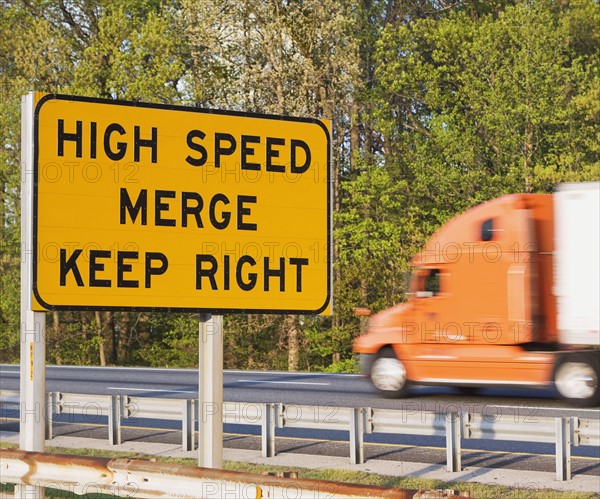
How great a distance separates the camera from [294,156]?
20.2 ft

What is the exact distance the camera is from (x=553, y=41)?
115 ft

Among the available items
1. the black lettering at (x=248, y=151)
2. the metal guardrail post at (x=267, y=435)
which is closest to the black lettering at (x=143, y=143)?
the black lettering at (x=248, y=151)

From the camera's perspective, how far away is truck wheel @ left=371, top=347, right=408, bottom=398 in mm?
7680

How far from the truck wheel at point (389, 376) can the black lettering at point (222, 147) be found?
2.13 m

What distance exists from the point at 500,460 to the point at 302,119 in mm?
10609

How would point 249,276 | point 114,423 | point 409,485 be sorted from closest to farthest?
point 249,276
point 409,485
point 114,423

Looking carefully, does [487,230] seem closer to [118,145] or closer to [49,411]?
[118,145]

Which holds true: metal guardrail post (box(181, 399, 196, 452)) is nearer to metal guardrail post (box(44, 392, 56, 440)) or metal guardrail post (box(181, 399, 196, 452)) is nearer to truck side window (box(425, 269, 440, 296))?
metal guardrail post (box(44, 392, 56, 440))

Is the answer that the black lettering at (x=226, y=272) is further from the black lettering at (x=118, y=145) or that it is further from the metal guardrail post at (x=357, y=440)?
the metal guardrail post at (x=357, y=440)

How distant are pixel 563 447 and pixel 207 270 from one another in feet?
28.6

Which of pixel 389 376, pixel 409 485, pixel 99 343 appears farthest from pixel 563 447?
pixel 99 343

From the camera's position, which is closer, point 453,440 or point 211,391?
point 211,391

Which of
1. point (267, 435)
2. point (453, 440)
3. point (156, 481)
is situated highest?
point (156, 481)

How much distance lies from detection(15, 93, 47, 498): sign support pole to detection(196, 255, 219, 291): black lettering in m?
0.83
